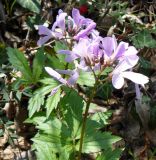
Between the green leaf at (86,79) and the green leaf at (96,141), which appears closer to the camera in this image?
the green leaf at (96,141)

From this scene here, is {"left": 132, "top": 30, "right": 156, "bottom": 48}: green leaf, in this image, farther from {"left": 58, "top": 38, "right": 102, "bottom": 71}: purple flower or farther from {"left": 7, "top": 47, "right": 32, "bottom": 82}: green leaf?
{"left": 58, "top": 38, "right": 102, "bottom": 71}: purple flower

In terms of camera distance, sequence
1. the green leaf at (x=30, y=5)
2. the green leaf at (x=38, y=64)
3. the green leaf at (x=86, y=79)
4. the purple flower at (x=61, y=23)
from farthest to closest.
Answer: the green leaf at (x=30, y=5), the green leaf at (x=38, y=64), the green leaf at (x=86, y=79), the purple flower at (x=61, y=23)

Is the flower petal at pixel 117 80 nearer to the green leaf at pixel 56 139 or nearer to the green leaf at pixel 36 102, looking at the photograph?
the green leaf at pixel 56 139

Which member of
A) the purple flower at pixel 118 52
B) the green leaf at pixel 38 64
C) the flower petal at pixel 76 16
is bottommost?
the green leaf at pixel 38 64

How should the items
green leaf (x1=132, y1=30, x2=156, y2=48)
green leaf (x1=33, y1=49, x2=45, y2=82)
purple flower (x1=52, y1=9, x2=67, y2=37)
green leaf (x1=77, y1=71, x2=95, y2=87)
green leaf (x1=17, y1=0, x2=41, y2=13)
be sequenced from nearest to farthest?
1. purple flower (x1=52, y1=9, x2=67, y2=37)
2. green leaf (x1=77, y1=71, x2=95, y2=87)
3. green leaf (x1=33, y1=49, x2=45, y2=82)
4. green leaf (x1=132, y1=30, x2=156, y2=48)
5. green leaf (x1=17, y1=0, x2=41, y2=13)

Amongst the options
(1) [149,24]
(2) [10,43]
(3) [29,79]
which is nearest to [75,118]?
(3) [29,79]

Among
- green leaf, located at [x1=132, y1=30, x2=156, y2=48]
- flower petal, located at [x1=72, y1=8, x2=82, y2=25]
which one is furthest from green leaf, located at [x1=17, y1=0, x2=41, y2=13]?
flower petal, located at [x1=72, y1=8, x2=82, y2=25]

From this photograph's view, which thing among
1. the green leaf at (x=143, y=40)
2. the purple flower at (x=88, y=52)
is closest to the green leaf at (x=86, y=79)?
the purple flower at (x=88, y=52)

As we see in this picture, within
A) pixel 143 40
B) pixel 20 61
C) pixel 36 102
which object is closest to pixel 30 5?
pixel 143 40
